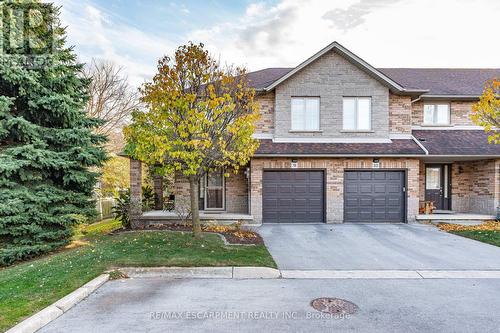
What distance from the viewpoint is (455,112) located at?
45.9ft

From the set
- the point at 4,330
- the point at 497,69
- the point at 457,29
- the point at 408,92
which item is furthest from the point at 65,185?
the point at 497,69

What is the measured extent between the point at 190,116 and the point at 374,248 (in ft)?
22.1

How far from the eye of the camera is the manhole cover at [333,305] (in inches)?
175

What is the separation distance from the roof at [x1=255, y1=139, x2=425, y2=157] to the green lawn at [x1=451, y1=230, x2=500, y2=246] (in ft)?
11.4

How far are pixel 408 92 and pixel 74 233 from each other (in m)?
14.6

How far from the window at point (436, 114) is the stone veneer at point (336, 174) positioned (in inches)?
129

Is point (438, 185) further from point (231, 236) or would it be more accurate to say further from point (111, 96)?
point (111, 96)

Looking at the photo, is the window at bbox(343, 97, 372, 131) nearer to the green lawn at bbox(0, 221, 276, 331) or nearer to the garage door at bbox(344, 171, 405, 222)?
the garage door at bbox(344, 171, 405, 222)

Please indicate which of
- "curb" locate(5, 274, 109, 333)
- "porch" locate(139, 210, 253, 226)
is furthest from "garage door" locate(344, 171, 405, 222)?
"curb" locate(5, 274, 109, 333)

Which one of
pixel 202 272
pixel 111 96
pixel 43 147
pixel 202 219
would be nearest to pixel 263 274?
pixel 202 272

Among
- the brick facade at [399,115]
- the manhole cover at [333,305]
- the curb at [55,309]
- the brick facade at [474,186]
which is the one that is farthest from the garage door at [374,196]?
the curb at [55,309]

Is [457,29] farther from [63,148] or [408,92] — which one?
[63,148]

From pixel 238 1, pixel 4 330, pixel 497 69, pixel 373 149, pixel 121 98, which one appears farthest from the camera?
pixel 121 98

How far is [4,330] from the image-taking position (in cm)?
363
